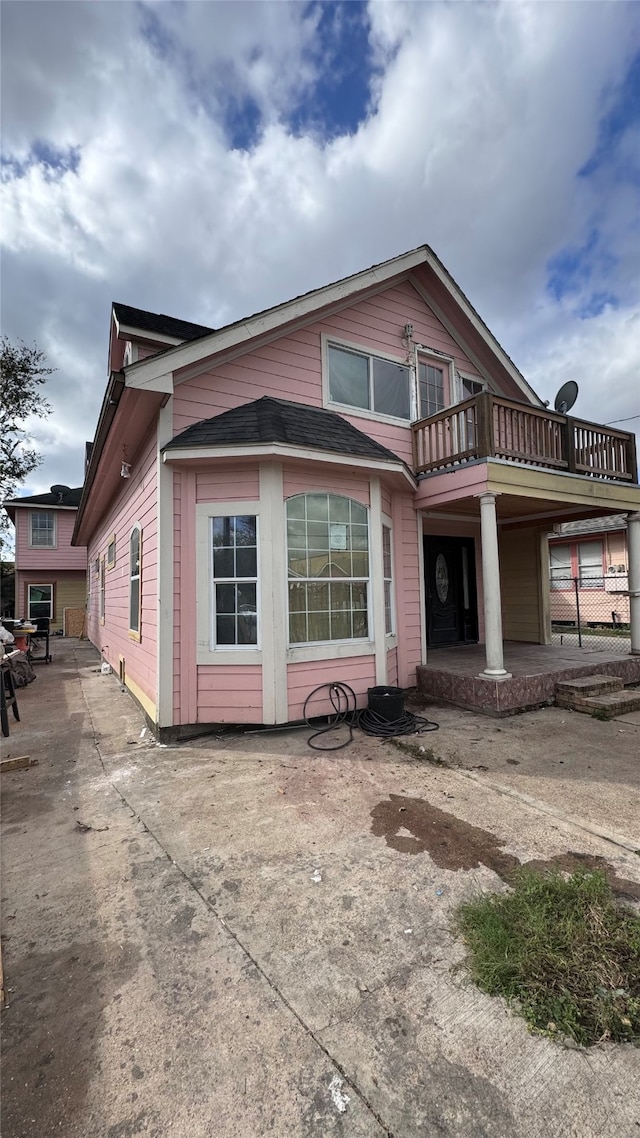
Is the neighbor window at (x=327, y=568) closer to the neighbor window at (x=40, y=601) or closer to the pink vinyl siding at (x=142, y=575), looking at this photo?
the pink vinyl siding at (x=142, y=575)

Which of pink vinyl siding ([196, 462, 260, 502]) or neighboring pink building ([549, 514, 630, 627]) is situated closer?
pink vinyl siding ([196, 462, 260, 502])

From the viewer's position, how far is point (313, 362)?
644 centimetres

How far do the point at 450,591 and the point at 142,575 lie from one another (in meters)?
5.79

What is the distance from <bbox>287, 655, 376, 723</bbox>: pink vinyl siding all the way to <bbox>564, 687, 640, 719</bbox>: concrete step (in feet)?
9.17

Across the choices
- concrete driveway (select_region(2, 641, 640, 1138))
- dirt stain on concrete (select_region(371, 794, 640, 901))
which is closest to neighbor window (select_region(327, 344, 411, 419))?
concrete driveway (select_region(2, 641, 640, 1138))

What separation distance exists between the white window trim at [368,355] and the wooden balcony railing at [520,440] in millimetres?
399

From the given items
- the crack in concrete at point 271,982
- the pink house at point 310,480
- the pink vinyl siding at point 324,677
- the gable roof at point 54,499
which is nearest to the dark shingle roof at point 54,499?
the gable roof at point 54,499

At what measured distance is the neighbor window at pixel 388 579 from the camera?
639cm

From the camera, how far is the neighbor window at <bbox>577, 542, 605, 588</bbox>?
58.3 ft

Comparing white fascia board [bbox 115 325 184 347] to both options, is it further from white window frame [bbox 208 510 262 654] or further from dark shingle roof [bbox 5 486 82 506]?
dark shingle roof [bbox 5 486 82 506]

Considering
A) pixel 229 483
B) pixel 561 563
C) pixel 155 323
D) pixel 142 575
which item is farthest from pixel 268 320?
pixel 561 563

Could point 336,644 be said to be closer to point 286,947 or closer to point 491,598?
point 491,598

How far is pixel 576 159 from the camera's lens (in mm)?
8578

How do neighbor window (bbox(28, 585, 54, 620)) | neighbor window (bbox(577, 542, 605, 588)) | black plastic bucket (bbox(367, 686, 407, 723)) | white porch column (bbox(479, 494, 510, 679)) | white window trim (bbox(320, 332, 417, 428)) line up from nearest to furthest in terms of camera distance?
1. black plastic bucket (bbox(367, 686, 407, 723))
2. white porch column (bbox(479, 494, 510, 679))
3. white window trim (bbox(320, 332, 417, 428))
4. neighbor window (bbox(577, 542, 605, 588))
5. neighbor window (bbox(28, 585, 54, 620))
